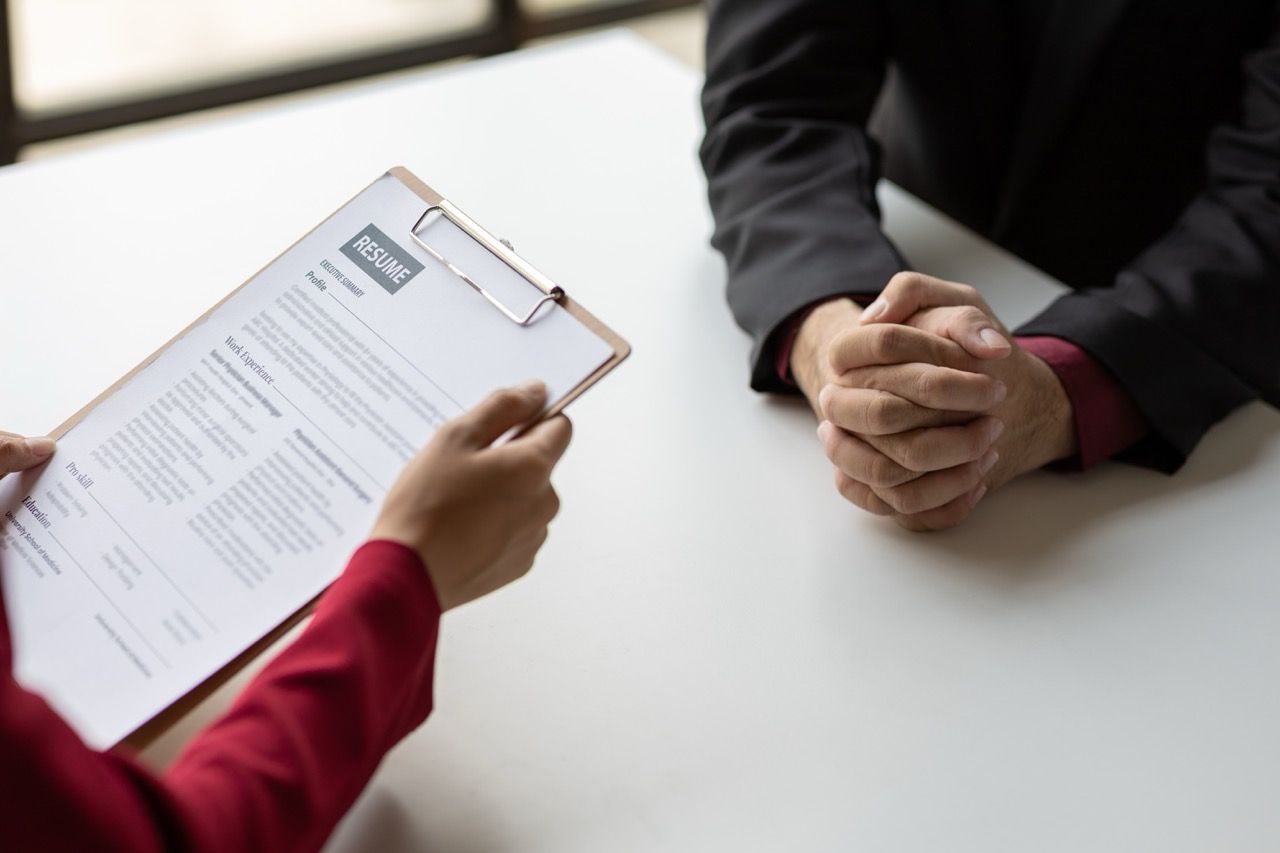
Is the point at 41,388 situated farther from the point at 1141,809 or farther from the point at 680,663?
the point at 1141,809

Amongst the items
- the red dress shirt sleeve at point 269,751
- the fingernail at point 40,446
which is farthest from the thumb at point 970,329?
the fingernail at point 40,446

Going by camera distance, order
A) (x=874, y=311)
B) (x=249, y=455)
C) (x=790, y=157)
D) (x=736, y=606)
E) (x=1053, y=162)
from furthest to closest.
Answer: (x=1053, y=162) → (x=790, y=157) → (x=874, y=311) → (x=736, y=606) → (x=249, y=455)

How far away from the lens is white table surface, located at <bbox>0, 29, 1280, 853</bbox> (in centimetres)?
69

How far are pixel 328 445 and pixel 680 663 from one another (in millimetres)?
257

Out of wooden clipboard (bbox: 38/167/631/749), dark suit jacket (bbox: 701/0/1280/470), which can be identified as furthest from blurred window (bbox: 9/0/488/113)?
wooden clipboard (bbox: 38/167/631/749)

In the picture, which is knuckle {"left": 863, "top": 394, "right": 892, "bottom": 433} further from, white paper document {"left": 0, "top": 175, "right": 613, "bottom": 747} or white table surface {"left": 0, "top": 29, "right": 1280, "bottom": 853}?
white paper document {"left": 0, "top": 175, "right": 613, "bottom": 747}

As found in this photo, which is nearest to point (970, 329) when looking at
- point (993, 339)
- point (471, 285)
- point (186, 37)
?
point (993, 339)

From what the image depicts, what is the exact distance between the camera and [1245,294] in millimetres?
998

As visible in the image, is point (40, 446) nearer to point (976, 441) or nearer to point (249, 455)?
point (249, 455)

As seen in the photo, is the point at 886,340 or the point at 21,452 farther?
the point at 886,340

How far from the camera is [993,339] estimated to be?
33.6 inches

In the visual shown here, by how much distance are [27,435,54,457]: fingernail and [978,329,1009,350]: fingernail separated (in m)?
0.62

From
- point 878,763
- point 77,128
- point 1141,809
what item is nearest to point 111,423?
point 878,763

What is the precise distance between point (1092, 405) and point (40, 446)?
730 millimetres
